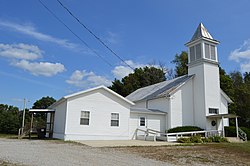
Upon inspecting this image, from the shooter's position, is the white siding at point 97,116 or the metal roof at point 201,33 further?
the metal roof at point 201,33

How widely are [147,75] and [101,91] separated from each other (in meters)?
31.8

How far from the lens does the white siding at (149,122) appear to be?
24.8 meters

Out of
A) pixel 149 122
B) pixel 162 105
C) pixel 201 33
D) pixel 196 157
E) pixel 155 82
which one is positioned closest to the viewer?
pixel 196 157

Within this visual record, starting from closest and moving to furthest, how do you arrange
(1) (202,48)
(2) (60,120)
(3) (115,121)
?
(2) (60,120) < (3) (115,121) < (1) (202,48)

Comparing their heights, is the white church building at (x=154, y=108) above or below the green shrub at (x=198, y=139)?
above

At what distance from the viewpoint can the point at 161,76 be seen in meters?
54.8

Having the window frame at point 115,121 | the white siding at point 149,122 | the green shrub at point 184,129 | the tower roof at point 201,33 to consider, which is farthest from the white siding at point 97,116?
the tower roof at point 201,33

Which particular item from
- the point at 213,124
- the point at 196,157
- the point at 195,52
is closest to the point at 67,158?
the point at 196,157

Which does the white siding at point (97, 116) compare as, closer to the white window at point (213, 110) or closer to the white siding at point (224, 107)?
the white window at point (213, 110)

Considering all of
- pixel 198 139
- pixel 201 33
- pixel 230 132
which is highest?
pixel 201 33

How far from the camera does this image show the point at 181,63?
2105 inches

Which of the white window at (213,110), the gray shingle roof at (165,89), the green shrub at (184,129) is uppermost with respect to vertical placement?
the gray shingle roof at (165,89)

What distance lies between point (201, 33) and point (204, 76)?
545 centimetres

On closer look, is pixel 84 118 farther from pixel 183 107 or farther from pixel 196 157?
pixel 196 157
